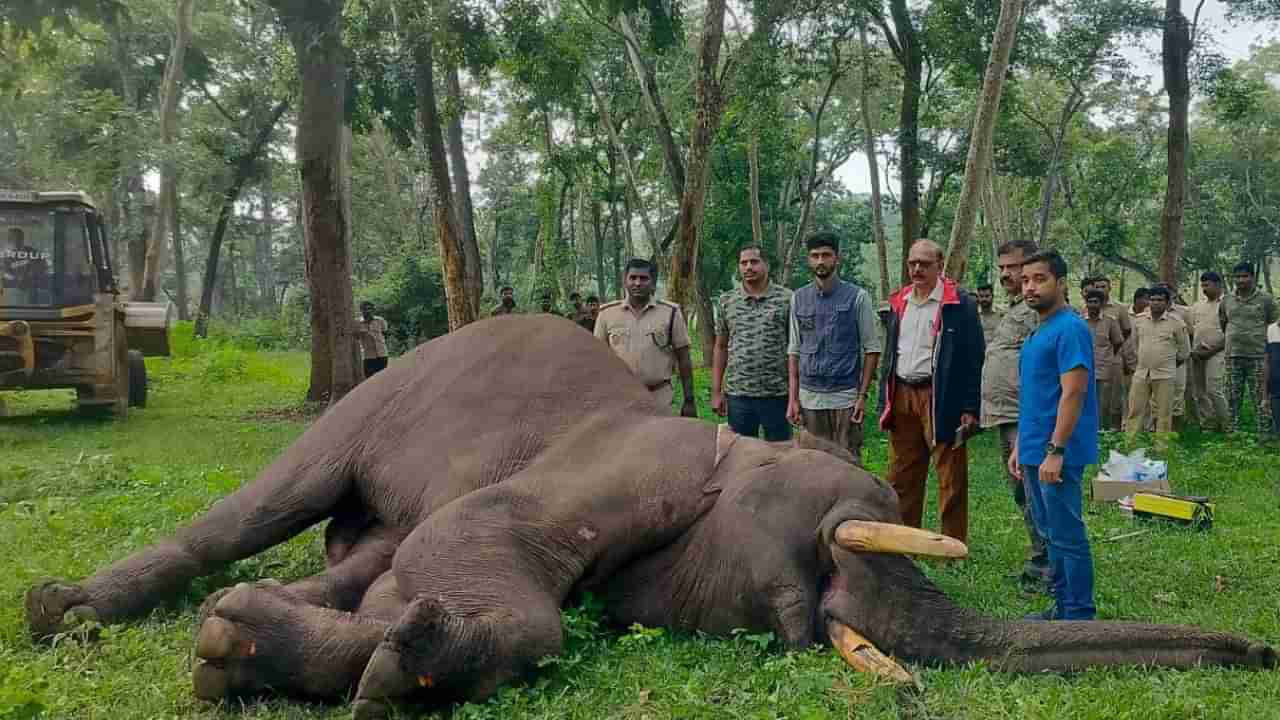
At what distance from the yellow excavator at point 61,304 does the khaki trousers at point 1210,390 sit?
1427cm

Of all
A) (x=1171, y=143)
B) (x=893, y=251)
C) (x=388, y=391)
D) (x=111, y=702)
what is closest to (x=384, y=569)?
(x=388, y=391)

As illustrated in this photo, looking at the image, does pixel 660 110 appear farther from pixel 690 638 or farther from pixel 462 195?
pixel 690 638

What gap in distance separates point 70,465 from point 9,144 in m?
40.0

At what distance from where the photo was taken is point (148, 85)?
31.9 metres

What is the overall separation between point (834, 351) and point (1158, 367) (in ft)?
24.1

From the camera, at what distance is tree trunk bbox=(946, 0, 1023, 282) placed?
438 inches

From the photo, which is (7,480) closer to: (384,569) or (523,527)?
(384,569)

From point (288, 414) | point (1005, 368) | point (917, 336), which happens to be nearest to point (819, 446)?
point (917, 336)

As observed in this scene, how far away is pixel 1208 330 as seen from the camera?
1300 cm

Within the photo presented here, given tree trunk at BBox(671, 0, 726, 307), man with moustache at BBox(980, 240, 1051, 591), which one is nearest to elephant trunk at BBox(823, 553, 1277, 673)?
man with moustache at BBox(980, 240, 1051, 591)

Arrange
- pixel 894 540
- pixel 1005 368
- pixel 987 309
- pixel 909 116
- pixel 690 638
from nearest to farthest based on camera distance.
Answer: pixel 894 540 < pixel 690 638 < pixel 1005 368 < pixel 987 309 < pixel 909 116

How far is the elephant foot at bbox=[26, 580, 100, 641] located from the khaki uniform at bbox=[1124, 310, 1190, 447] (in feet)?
36.2

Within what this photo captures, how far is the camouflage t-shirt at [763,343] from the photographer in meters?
7.09

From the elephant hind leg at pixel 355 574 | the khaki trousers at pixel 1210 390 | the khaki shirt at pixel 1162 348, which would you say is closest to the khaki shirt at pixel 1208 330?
the khaki trousers at pixel 1210 390
